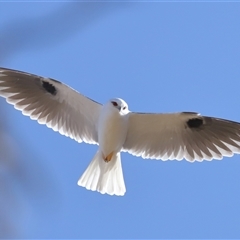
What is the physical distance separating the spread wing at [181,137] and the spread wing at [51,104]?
0.43m

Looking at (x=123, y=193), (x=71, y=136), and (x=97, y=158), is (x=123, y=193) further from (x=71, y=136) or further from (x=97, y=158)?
(x=71, y=136)

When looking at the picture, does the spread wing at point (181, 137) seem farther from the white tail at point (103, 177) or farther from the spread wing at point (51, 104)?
the spread wing at point (51, 104)

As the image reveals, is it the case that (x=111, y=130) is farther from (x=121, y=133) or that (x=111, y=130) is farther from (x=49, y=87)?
(x=49, y=87)

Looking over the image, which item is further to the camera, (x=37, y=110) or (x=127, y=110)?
(x=37, y=110)

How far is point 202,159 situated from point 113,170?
0.88 m

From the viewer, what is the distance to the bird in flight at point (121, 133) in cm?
443

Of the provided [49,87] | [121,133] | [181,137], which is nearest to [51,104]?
[49,87]

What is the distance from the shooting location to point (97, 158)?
4441mm

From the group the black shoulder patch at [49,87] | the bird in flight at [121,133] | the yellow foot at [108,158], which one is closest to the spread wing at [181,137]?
the bird in flight at [121,133]

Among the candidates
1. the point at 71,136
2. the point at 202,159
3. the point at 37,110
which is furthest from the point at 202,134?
the point at 37,110

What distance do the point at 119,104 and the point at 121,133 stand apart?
13.1 inches

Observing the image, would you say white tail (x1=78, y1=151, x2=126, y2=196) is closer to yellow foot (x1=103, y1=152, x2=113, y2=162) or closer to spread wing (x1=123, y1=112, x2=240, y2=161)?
yellow foot (x1=103, y1=152, x2=113, y2=162)

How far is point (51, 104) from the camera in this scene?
4656 mm

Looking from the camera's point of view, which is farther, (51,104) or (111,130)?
(51,104)
